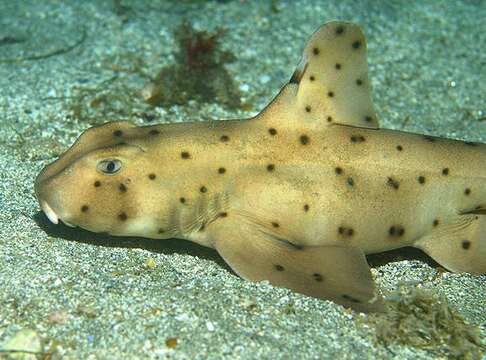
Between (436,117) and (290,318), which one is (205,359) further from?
(436,117)

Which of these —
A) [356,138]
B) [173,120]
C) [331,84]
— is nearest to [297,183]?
[356,138]

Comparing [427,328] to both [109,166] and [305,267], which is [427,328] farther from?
[109,166]

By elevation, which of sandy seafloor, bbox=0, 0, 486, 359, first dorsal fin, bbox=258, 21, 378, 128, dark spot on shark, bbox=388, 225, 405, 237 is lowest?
sandy seafloor, bbox=0, 0, 486, 359

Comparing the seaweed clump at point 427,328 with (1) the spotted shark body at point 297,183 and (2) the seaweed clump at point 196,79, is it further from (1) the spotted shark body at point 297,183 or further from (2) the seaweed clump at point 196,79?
(2) the seaweed clump at point 196,79

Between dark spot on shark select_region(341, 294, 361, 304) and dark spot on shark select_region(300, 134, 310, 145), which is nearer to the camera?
dark spot on shark select_region(341, 294, 361, 304)

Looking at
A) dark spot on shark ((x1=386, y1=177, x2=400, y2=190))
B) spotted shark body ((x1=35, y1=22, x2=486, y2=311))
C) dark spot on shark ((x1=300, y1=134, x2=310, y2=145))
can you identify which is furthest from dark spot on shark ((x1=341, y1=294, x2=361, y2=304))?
dark spot on shark ((x1=300, y1=134, x2=310, y2=145))

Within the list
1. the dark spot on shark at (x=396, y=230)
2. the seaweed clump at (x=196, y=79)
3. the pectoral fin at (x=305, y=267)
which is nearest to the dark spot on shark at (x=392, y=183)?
the dark spot on shark at (x=396, y=230)

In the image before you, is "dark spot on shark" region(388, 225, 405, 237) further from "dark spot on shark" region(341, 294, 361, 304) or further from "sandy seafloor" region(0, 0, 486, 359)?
"dark spot on shark" region(341, 294, 361, 304)
